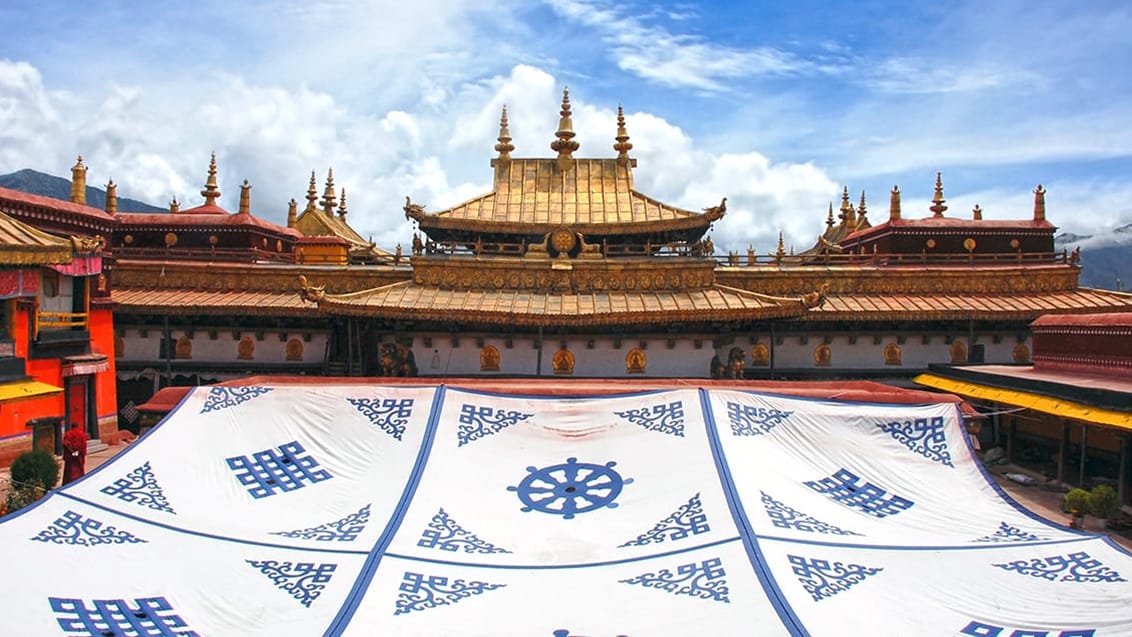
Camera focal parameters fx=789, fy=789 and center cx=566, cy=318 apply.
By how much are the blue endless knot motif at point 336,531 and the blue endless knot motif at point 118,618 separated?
1931 mm

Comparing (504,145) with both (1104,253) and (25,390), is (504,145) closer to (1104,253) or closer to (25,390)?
(25,390)

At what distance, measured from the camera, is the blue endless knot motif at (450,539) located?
9.80 meters

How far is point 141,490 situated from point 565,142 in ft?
59.4

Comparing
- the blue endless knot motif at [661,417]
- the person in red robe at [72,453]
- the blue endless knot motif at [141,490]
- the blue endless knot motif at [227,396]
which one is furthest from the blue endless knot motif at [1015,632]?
the person in red robe at [72,453]

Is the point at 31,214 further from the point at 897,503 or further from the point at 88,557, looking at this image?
the point at 897,503

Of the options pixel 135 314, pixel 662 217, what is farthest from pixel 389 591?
pixel 135 314

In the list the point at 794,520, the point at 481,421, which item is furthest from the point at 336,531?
the point at 794,520

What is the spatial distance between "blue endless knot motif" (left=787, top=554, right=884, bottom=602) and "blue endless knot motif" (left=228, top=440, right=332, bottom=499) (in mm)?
6733

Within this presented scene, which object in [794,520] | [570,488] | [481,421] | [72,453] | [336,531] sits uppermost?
[481,421]

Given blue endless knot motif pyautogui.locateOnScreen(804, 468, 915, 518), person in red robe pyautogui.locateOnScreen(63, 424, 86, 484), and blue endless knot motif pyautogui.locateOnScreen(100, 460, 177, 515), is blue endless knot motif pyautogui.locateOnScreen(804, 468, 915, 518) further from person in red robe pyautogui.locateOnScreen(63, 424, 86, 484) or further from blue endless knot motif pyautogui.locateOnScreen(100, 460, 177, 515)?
person in red robe pyautogui.locateOnScreen(63, 424, 86, 484)

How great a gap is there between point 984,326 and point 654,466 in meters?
16.3

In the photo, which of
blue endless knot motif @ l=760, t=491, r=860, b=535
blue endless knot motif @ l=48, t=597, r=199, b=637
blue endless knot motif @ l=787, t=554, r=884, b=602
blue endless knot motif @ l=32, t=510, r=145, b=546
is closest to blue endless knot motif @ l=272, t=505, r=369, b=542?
blue endless knot motif @ l=32, t=510, r=145, b=546

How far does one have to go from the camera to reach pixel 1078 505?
13.9 m

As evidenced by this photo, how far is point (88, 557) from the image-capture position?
9.12 m
